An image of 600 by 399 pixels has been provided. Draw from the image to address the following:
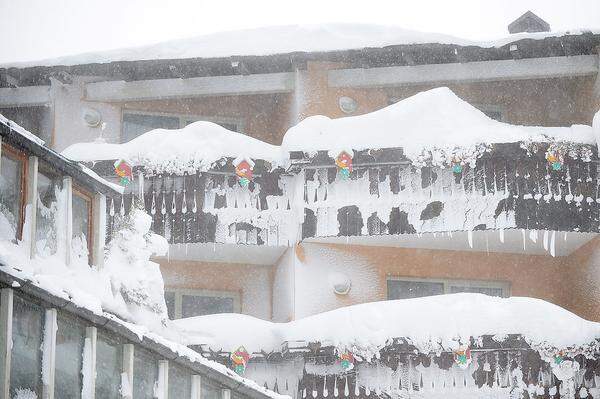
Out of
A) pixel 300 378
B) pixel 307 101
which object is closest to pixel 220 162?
pixel 307 101

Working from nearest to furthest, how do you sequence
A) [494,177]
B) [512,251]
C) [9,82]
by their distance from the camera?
[494,177]
[512,251]
[9,82]

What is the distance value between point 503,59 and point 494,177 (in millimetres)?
2844

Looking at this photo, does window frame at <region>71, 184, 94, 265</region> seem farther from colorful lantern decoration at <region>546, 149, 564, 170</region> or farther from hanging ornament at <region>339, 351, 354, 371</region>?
colorful lantern decoration at <region>546, 149, 564, 170</region>

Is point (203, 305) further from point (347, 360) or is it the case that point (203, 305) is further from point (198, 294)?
point (347, 360)

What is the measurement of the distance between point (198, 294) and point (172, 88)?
141 inches

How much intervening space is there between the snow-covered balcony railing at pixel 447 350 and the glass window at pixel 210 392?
3.23 metres

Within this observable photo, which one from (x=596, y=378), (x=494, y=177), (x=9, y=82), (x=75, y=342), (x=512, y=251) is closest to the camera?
(x=75, y=342)

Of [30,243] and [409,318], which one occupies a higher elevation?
[30,243]

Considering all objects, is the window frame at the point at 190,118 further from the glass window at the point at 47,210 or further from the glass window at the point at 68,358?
the glass window at the point at 68,358

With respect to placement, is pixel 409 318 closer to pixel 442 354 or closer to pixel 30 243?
pixel 442 354

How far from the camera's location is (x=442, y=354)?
15578 millimetres

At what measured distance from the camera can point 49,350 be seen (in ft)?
31.4

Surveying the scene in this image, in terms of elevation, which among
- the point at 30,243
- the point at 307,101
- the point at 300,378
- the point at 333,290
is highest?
the point at 307,101

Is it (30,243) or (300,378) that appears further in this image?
(300,378)
